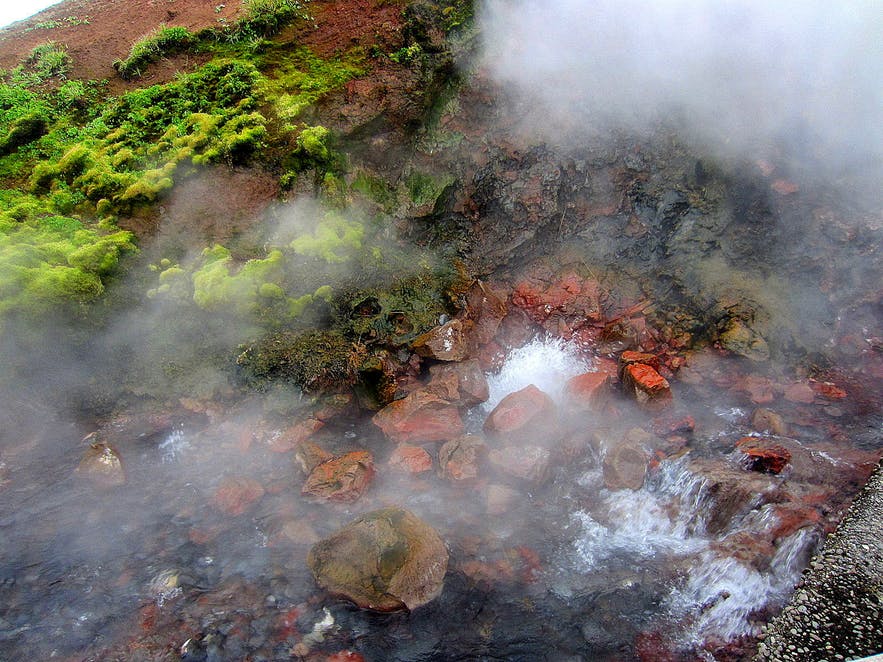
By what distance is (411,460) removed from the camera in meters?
8.05

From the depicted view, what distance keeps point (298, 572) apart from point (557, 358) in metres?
5.95

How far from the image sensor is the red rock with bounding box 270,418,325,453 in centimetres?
840

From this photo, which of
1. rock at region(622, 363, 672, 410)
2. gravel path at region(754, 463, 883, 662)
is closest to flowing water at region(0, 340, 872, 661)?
gravel path at region(754, 463, 883, 662)

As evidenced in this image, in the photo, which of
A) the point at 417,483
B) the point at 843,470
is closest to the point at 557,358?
the point at 417,483

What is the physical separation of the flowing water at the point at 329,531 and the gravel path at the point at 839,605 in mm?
411

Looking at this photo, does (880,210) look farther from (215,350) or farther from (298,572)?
(215,350)

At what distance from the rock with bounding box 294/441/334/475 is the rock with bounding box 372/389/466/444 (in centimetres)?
105

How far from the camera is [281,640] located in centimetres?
587

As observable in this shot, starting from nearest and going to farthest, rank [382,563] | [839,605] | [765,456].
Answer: [839,605] < [382,563] < [765,456]

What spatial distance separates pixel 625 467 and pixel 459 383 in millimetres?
3009

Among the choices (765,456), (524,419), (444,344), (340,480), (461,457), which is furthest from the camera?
(444,344)

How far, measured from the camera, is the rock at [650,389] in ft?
28.0

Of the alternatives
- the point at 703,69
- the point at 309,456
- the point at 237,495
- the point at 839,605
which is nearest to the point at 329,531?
the point at 309,456

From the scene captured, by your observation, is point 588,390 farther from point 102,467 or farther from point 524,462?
point 102,467
